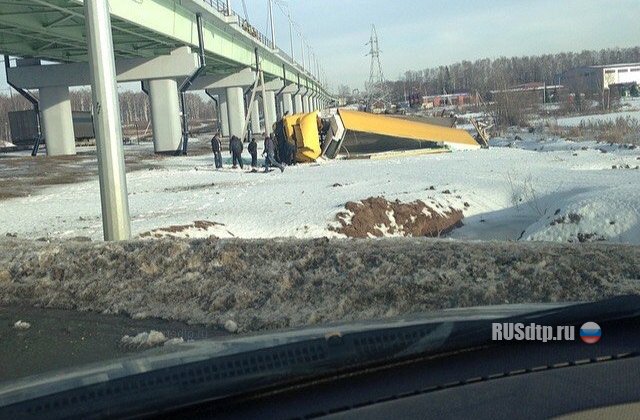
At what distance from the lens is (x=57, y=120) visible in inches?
1668

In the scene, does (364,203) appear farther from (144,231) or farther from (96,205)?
(96,205)

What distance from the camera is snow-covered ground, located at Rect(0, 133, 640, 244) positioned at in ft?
40.5

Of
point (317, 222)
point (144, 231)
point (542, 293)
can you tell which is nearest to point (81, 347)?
point (542, 293)

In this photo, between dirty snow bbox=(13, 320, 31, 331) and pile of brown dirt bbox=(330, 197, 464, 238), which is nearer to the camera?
dirty snow bbox=(13, 320, 31, 331)

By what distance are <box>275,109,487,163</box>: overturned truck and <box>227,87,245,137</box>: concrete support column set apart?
76.7ft

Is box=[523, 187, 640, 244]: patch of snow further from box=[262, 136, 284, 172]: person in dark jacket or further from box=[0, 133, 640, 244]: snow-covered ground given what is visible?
box=[262, 136, 284, 172]: person in dark jacket

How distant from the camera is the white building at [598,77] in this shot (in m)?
94.8

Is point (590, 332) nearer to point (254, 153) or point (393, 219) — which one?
point (393, 219)

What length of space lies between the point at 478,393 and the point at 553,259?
14.0 ft

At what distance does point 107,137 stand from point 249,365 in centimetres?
694

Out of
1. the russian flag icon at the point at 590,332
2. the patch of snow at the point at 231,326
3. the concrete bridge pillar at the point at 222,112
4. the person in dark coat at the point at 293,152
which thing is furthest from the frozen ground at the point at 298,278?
the concrete bridge pillar at the point at 222,112

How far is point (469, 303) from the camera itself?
576cm

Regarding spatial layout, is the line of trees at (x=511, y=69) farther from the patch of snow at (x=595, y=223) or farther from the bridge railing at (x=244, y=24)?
the patch of snow at (x=595, y=223)

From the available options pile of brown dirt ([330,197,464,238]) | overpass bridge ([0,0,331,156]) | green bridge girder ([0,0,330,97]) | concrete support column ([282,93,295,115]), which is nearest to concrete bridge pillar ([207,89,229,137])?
overpass bridge ([0,0,331,156])
